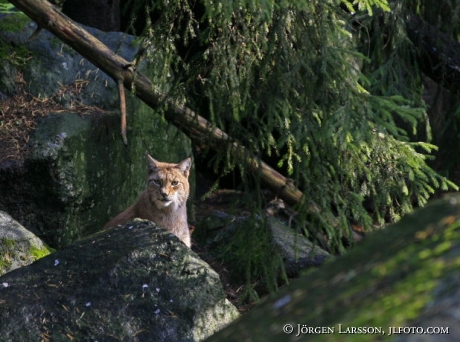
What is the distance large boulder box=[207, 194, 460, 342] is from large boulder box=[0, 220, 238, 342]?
296cm

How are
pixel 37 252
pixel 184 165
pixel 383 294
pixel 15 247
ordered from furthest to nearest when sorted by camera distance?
1. pixel 184 165
2. pixel 37 252
3. pixel 15 247
4. pixel 383 294

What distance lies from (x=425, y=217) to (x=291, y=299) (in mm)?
496

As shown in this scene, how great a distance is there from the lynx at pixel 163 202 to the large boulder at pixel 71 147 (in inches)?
16.6

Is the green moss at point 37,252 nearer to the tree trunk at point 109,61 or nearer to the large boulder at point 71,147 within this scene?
the large boulder at point 71,147

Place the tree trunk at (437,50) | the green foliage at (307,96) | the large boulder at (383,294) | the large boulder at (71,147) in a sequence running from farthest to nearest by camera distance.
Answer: the tree trunk at (437,50) → the large boulder at (71,147) → the green foliage at (307,96) → the large boulder at (383,294)

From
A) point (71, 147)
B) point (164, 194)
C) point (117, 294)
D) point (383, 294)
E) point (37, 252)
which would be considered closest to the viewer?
point (383, 294)

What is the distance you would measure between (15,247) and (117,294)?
6.18 feet

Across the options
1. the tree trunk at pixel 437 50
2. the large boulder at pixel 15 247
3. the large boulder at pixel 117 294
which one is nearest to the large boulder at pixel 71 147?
the large boulder at pixel 15 247

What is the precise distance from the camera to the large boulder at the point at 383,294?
1862 mm

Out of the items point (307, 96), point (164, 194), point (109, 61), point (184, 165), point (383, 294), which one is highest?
point (383, 294)

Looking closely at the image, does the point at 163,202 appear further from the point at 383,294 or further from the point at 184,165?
the point at 383,294

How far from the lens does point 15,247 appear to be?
275 inches

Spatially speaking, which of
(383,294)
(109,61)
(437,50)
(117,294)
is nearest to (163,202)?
(109,61)

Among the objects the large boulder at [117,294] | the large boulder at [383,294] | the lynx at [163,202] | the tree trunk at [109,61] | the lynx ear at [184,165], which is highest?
the large boulder at [383,294]
